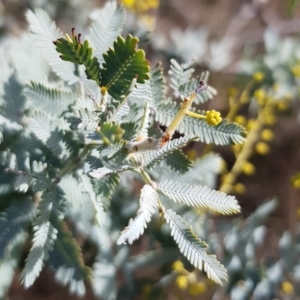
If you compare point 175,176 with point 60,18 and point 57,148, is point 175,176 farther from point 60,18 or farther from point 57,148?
point 60,18

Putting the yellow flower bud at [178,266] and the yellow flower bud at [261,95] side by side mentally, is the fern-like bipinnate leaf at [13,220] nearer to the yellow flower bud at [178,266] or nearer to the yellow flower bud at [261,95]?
the yellow flower bud at [178,266]

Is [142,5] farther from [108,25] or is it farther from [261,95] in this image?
[108,25]

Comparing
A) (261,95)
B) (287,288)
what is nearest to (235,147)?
(261,95)

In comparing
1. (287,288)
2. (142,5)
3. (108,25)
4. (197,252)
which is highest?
(108,25)

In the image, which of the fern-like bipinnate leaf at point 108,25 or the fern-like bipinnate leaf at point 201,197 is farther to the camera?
the fern-like bipinnate leaf at point 108,25

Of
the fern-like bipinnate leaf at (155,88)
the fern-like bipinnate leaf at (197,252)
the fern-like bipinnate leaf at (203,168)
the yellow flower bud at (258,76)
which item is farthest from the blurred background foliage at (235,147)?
the fern-like bipinnate leaf at (197,252)

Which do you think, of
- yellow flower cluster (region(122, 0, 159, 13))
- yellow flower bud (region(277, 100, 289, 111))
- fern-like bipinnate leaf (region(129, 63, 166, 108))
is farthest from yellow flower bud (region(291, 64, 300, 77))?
fern-like bipinnate leaf (region(129, 63, 166, 108))

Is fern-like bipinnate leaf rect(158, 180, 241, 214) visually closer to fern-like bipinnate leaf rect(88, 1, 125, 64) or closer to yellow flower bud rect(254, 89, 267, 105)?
fern-like bipinnate leaf rect(88, 1, 125, 64)
